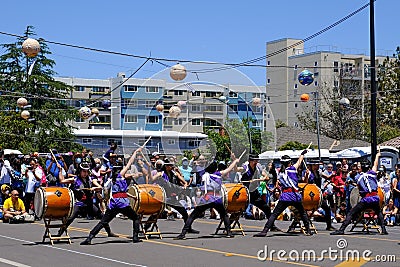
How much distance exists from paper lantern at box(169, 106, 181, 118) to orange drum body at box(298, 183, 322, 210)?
4236 mm

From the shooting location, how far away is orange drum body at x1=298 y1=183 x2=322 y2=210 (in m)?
17.3

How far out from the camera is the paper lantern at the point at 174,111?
19.5m

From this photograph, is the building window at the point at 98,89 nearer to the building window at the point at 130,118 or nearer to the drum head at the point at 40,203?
the building window at the point at 130,118

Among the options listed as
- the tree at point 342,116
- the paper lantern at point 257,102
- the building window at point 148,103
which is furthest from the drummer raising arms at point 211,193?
the tree at point 342,116

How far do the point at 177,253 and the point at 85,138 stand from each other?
60.4m

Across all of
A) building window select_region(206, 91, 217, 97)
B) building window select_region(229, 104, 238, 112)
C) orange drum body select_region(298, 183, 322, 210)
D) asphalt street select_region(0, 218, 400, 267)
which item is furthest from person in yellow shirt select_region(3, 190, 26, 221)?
orange drum body select_region(298, 183, 322, 210)

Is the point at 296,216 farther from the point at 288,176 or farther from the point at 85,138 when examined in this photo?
the point at 85,138

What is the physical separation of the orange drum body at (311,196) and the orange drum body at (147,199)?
11.9ft

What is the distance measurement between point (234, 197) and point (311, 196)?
218cm

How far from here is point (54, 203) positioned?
14.9 metres

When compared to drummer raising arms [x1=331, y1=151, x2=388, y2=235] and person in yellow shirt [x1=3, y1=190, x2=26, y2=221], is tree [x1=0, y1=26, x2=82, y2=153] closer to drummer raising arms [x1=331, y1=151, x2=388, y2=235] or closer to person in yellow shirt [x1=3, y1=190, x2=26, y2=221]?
person in yellow shirt [x1=3, y1=190, x2=26, y2=221]

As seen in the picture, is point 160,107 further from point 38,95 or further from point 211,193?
point 38,95

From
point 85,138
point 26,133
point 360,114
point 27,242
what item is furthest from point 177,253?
point 85,138

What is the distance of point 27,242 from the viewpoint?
1533 cm
